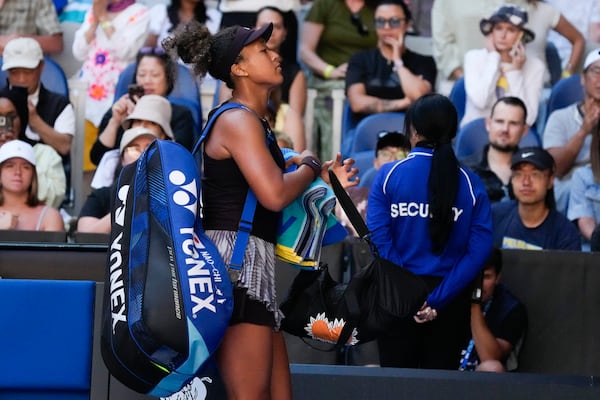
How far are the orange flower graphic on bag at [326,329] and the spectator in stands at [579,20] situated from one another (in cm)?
637

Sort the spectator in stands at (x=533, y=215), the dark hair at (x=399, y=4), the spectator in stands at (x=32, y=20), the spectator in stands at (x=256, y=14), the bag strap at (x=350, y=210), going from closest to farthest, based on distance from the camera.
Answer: the bag strap at (x=350, y=210) < the spectator in stands at (x=533, y=215) < the dark hair at (x=399, y=4) < the spectator in stands at (x=256, y=14) < the spectator in stands at (x=32, y=20)

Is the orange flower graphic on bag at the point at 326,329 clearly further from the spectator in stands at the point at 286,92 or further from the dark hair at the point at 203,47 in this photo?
the spectator in stands at the point at 286,92

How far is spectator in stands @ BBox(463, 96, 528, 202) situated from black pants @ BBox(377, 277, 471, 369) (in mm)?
2731

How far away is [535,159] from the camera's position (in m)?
7.13

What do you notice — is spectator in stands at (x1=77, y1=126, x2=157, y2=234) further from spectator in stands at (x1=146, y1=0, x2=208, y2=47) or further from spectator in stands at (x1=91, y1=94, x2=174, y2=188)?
spectator in stands at (x1=146, y1=0, x2=208, y2=47)

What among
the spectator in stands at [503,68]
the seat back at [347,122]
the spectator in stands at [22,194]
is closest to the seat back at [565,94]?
the spectator in stands at [503,68]

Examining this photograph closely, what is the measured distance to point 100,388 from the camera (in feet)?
14.5

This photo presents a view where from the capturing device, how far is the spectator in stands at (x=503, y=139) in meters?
8.03

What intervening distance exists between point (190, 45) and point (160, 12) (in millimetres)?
5735

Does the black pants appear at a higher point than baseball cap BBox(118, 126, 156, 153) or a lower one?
lower

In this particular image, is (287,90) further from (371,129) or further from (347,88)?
(371,129)

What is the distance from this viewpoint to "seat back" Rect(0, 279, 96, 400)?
4.39m

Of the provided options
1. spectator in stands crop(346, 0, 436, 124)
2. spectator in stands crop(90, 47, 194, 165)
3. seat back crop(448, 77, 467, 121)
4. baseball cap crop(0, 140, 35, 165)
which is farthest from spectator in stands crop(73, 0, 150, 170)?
seat back crop(448, 77, 467, 121)

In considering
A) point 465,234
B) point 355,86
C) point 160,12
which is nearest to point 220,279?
point 465,234
